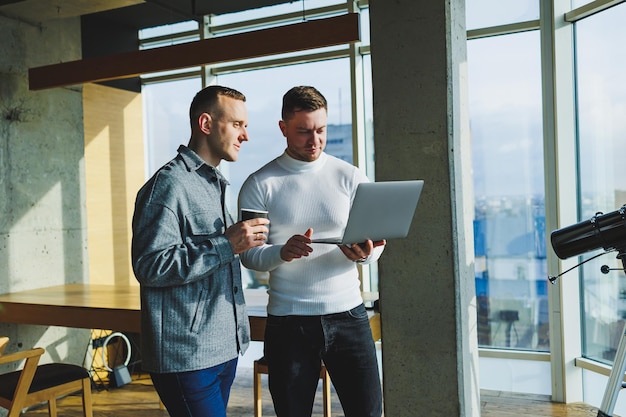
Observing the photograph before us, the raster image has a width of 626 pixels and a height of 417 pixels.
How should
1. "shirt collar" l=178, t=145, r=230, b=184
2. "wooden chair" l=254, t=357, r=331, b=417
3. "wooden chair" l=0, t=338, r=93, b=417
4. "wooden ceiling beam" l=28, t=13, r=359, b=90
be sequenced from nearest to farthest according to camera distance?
1. "shirt collar" l=178, t=145, r=230, b=184
2. "wooden chair" l=0, t=338, r=93, b=417
3. "wooden ceiling beam" l=28, t=13, r=359, b=90
4. "wooden chair" l=254, t=357, r=331, b=417

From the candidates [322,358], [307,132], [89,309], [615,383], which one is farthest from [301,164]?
[89,309]

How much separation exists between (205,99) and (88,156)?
147 inches

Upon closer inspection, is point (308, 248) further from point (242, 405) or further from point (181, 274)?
point (242, 405)

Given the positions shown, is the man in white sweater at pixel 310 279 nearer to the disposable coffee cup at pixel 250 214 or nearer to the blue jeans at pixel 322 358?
the blue jeans at pixel 322 358

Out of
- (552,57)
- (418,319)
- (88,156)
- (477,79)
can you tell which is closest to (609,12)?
(552,57)

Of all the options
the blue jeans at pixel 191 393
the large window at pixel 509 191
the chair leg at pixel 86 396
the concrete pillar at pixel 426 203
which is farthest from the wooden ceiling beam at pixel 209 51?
the blue jeans at pixel 191 393

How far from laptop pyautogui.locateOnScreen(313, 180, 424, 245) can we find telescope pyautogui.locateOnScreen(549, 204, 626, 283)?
0.69m

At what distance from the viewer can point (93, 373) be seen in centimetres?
504

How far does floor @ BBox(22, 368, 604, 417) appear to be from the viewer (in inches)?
160

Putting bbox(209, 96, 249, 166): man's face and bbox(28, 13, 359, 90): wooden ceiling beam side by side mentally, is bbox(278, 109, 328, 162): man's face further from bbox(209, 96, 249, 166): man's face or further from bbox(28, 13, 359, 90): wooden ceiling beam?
bbox(28, 13, 359, 90): wooden ceiling beam

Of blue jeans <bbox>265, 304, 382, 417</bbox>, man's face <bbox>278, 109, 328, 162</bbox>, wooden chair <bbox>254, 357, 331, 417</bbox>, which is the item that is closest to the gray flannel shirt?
blue jeans <bbox>265, 304, 382, 417</bbox>

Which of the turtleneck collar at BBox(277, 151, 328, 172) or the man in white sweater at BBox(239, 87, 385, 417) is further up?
the turtleneck collar at BBox(277, 151, 328, 172)

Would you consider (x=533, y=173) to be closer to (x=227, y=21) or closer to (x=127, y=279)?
(x=227, y=21)

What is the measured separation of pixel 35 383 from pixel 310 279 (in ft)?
6.40
